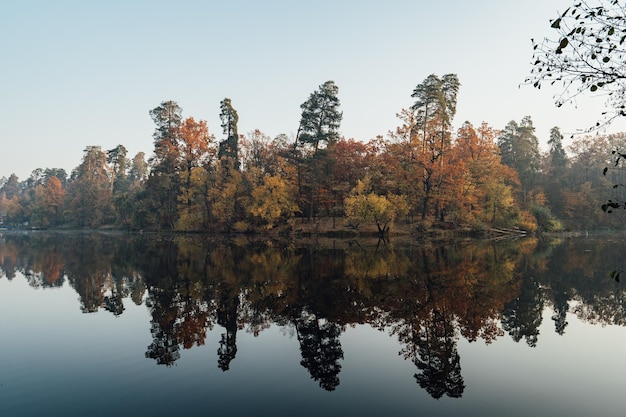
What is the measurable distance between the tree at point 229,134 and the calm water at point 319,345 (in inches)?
2060

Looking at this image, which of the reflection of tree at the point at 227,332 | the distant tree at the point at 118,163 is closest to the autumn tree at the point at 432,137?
the reflection of tree at the point at 227,332

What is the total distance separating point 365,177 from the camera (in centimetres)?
5534

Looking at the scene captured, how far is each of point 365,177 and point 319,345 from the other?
46242 mm

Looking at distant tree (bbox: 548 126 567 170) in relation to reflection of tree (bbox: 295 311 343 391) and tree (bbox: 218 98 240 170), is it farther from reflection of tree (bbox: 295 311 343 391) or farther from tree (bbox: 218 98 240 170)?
reflection of tree (bbox: 295 311 343 391)

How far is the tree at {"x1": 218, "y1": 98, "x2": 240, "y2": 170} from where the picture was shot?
234ft

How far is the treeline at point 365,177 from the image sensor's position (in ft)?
177

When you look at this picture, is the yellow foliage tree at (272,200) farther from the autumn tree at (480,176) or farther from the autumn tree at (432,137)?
the autumn tree at (480,176)

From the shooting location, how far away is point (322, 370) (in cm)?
895

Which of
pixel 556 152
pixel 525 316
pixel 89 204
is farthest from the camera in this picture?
pixel 89 204

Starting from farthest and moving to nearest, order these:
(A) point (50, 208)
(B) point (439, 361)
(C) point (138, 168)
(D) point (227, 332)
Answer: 1. (C) point (138, 168)
2. (A) point (50, 208)
3. (D) point (227, 332)
4. (B) point (439, 361)

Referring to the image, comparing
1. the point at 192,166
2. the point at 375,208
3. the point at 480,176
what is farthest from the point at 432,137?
the point at 192,166

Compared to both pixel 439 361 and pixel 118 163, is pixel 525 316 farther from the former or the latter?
pixel 118 163

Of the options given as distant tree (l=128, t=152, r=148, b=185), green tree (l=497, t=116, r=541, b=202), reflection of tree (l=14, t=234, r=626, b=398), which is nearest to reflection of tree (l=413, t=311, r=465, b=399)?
reflection of tree (l=14, t=234, r=626, b=398)

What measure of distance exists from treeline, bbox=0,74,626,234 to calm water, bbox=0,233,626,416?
111ft
